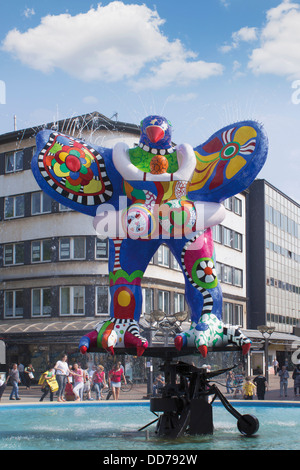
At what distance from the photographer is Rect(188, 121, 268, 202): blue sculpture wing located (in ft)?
29.7

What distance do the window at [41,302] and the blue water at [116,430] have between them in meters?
19.3

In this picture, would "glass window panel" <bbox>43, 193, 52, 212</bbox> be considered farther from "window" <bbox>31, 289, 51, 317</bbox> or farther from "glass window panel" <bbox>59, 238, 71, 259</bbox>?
"window" <bbox>31, 289, 51, 317</bbox>

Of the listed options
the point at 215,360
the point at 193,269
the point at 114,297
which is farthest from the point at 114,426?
the point at 215,360

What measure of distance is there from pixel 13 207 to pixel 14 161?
263cm

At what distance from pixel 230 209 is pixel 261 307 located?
417 inches

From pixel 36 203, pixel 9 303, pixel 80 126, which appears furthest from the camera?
pixel 9 303

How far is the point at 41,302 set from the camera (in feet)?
109

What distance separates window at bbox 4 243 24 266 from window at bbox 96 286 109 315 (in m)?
5.02

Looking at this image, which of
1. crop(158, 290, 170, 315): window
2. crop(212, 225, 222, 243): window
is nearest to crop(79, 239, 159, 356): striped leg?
crop(158, 290, 170, 315): window

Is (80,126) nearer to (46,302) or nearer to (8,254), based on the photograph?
(8,254)

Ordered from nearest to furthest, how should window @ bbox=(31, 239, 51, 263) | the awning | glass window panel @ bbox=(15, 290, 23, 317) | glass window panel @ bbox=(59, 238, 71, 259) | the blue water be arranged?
the blue water
the awning
glass window panel @ bbox=(59, 238, 71, 259)
window @ bbox=(31, 239, 51, 263)
glass window panel @ bbox=(15, 290, 23, 317)

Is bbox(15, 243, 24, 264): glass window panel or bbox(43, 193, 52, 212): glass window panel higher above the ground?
bbox(43, 193, 52, 212): glass window panel

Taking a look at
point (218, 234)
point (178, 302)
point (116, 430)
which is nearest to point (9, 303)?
point (178, 302)
